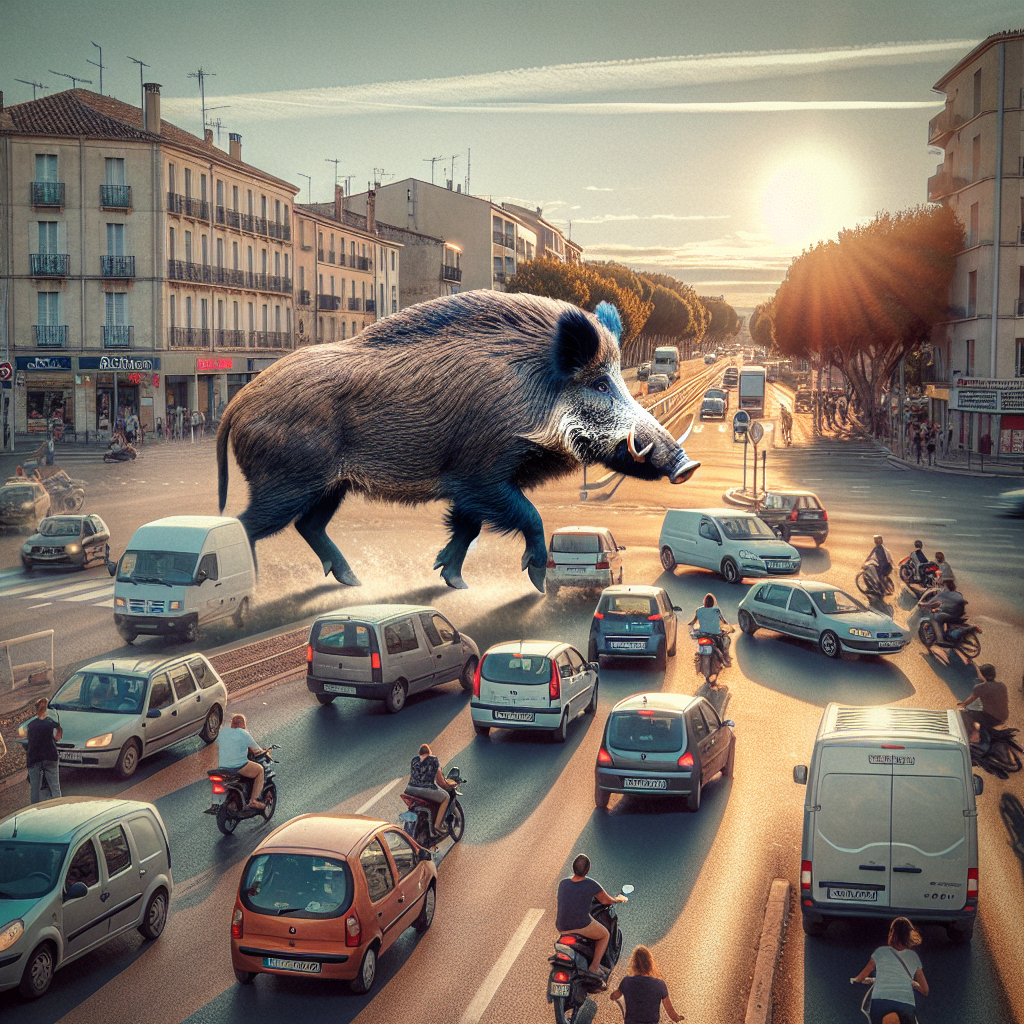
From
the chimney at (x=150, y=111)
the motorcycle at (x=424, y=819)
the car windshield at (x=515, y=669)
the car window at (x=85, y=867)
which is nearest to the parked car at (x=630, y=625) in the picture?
the car windshield at (x=515, y=669)

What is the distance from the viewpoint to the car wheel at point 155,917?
2062 centimetres

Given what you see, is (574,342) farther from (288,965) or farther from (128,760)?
(128,760)

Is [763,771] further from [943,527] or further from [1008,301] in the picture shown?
[1008,301]

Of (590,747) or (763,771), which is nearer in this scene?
(763,771)

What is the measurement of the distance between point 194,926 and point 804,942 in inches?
434

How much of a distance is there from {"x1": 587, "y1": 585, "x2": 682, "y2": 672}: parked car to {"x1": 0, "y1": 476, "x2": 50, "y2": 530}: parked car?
28218mm

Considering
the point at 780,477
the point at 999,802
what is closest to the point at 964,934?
the point at 999,802

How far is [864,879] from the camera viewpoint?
20203mm

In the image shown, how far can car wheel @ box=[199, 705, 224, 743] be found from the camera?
30.9 metres

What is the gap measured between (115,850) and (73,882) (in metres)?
1.06

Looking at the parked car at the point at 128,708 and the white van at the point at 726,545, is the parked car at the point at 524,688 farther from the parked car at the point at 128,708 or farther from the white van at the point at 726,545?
the white van at the point at 726,545

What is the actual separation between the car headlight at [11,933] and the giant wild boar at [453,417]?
51.7 feet

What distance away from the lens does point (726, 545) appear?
5153cm

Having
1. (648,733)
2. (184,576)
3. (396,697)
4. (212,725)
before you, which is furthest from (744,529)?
(184,576)
